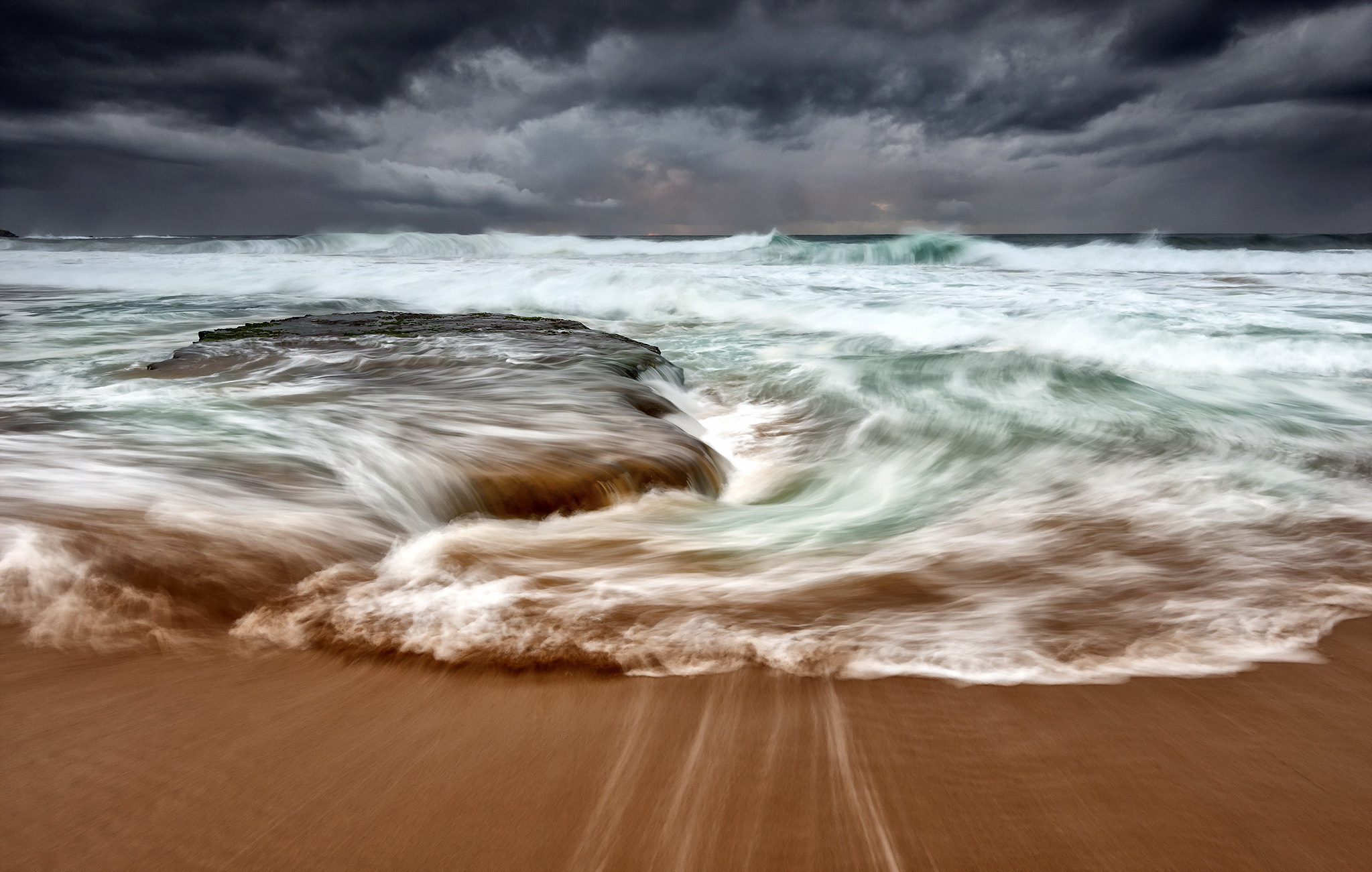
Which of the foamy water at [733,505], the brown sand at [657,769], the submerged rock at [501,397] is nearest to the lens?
the brown sand at [657,769]

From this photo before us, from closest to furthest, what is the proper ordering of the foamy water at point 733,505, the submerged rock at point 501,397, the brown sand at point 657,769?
the brown sand at point 657,769 → the foamy water at point 733,505 → the submerged rock at point 501,397

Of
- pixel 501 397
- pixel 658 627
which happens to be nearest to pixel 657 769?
pixel 658 627

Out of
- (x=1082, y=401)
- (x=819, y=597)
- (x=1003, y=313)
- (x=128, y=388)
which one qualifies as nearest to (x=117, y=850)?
(x=819, y=597)

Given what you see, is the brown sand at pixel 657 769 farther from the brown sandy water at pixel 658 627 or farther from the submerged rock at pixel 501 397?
the submerged rock at pixel 501 397

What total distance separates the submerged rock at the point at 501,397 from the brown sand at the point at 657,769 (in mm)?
1486

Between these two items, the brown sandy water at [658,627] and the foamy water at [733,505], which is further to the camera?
the foamy water at [733,505]

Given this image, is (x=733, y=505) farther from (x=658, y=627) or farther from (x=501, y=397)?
(x=501, y=397)

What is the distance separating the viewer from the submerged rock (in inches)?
129

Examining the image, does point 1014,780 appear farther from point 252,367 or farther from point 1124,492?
point 252,367

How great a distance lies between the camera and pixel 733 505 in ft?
11.7

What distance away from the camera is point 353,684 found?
169 centimetres

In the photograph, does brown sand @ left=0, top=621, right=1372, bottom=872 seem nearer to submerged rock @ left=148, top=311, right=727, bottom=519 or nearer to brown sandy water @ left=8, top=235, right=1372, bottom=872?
brown sandy water @ left=8, top=235, right=1372, bottom=872

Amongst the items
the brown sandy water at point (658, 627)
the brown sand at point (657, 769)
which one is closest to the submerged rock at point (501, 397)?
the brown sandy water at point (658, 627)

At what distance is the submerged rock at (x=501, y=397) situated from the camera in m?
3.28
